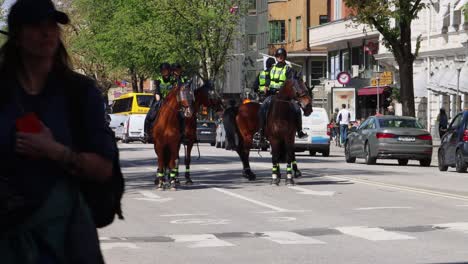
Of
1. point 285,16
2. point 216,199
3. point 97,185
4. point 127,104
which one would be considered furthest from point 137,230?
point 285,16

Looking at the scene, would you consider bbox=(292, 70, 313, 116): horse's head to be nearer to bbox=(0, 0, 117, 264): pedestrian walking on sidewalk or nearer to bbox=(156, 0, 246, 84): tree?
bbox=(0, 0, 117, 264): pedestrian walking on sidewalk

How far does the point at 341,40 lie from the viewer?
82.9 metres

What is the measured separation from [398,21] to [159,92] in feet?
84.6

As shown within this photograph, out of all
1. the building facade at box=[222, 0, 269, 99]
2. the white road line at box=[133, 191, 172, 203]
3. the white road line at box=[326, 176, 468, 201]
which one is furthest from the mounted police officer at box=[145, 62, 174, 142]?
the building facade at box=[222, 0, 269, 99]

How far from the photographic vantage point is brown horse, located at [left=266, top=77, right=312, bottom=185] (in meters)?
23.8

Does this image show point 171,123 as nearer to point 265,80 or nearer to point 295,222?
point 265,80

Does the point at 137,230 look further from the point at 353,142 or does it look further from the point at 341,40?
the point at 341,40

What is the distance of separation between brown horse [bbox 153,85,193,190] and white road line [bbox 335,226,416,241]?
7.71m

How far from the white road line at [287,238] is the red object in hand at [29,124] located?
29.9ft

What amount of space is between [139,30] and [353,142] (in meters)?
48.4

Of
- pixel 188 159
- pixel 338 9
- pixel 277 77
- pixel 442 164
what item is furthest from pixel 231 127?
pixel 338 9

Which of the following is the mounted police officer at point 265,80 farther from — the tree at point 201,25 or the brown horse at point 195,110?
the tree at point 201,25

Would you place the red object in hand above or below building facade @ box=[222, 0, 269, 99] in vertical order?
below

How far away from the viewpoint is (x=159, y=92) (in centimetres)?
2411
